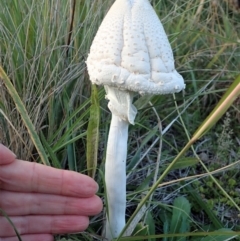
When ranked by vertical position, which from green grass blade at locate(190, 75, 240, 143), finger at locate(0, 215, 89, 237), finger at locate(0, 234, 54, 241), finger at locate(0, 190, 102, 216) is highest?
green grass blade at locate(190, 75, 240, 143)

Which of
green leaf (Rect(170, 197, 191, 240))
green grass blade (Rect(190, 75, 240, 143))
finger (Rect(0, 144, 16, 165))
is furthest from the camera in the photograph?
green leaf (Rect(170, 197, 191, 240))

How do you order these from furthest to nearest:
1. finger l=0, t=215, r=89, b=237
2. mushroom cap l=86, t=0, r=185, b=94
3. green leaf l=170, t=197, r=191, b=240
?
green leaf l=170, t=197, r=191, b=240 < finger l=0, t=215, r=89, b=237 < mushroom cap l=86, t=0, r=185, b=94

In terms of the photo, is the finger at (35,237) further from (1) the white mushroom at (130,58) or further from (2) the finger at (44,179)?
(1) the white mushroom at (130,58)

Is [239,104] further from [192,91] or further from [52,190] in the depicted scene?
[52,190]

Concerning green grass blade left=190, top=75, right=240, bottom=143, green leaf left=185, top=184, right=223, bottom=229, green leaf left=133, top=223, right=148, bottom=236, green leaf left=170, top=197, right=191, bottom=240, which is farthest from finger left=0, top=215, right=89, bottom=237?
green grass blade left=190, top=75, right=240, bottom=143

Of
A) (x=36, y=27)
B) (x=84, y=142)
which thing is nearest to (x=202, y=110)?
(x=84, y=142)

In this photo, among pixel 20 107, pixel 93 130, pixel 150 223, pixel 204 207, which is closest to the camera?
pixel 20 107

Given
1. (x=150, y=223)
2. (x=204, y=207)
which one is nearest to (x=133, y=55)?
(x=150, y=223)

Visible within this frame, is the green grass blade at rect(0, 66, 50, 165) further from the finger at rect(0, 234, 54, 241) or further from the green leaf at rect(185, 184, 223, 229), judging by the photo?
the green leaf at rect(185, 184, 223, 229)

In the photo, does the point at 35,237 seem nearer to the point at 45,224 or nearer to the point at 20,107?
the point at 45,224
